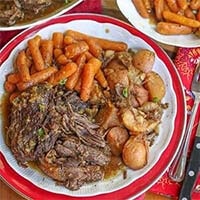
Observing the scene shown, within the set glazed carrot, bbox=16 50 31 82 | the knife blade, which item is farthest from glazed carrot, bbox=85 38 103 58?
the knife blade

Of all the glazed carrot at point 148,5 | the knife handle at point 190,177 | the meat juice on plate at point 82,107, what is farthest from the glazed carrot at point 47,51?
the knife handle at point 190,177

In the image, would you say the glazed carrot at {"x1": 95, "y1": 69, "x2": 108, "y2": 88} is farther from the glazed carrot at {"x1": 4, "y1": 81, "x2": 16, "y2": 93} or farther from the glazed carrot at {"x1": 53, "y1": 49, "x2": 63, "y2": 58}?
the glazed carrot at {"x1": 4, "y1": 81, "x2": 16, "y2": 93}

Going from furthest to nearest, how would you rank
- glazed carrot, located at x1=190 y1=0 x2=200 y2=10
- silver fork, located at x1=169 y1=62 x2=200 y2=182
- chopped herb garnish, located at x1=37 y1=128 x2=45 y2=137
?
1. glazed carrot, located at x1=190 y1=0 x2=200 y2=10
2. silver fork, located at x1=169 y1=62 x2=200 y2=182
3. chopped herb garnish, located at x1=37 y1=128 x2=45 y2=137

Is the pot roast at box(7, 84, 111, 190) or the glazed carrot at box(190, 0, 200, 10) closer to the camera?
the pot roast at box(7, 84, 111, 190)

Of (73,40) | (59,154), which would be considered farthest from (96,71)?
(59,154)

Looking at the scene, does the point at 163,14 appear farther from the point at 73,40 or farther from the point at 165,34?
the point at 73,40

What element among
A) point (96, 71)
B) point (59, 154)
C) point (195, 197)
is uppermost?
point (96, 71)

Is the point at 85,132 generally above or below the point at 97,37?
below

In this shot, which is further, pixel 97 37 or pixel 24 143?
pixel 97 37
